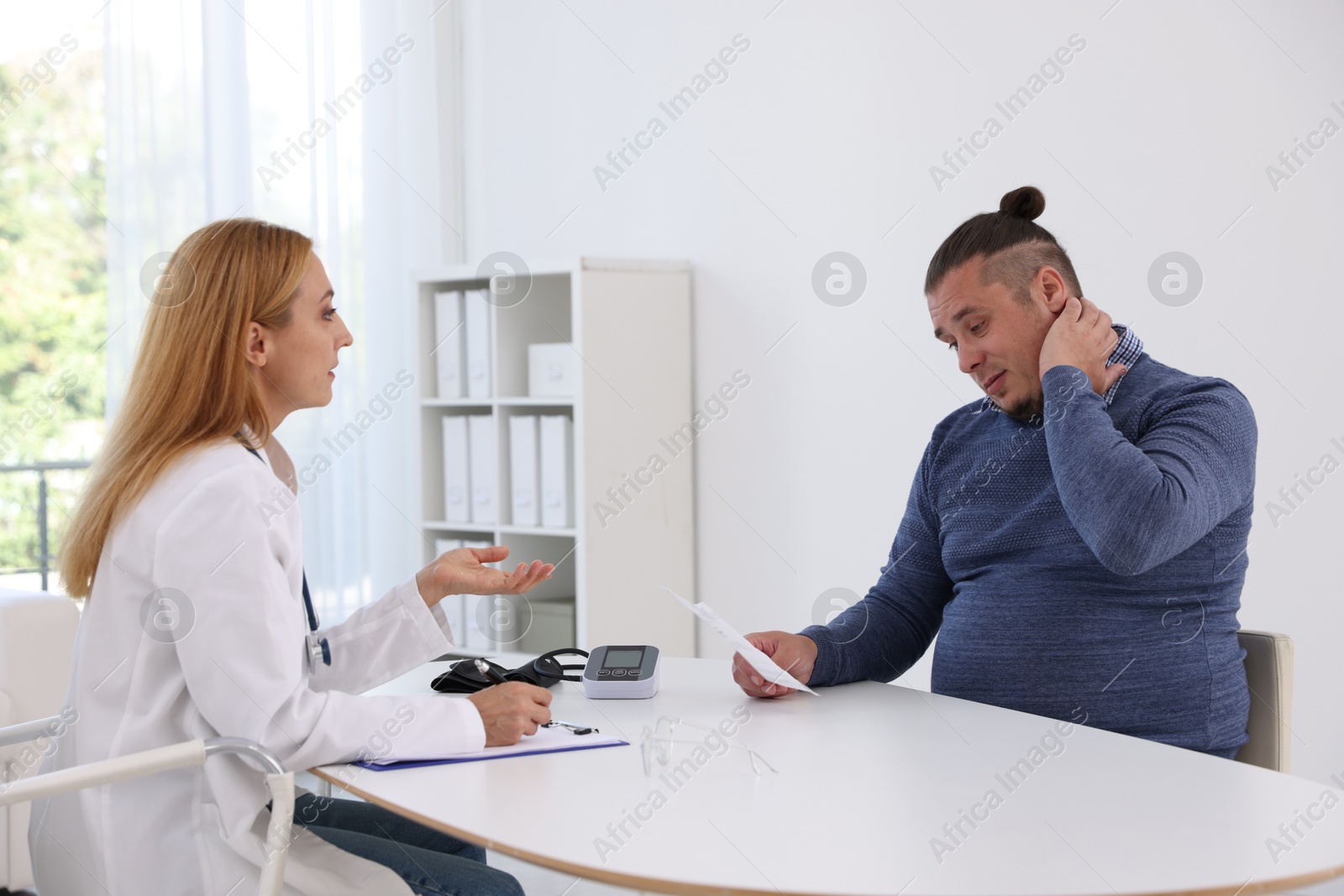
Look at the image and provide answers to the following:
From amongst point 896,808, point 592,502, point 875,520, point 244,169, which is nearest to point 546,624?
point 592,502

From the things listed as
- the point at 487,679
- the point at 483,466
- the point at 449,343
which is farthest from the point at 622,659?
the point at 449,343

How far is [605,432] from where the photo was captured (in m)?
3.62

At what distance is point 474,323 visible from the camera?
3.84m

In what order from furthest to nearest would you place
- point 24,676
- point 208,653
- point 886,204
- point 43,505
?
point 43,505
point 886,204
point 24,676
point 208,653

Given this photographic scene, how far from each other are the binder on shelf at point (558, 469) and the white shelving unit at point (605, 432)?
4 centimetres

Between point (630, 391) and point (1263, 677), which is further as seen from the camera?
point (630, 391)

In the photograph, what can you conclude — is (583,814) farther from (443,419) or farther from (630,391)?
(443,419)

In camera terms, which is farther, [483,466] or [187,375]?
[483,466]

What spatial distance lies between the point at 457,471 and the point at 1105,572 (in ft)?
8.47

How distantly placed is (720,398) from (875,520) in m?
0.68

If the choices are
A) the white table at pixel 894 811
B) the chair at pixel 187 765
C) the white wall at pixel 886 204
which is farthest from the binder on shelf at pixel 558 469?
the chair at pixel 187 765

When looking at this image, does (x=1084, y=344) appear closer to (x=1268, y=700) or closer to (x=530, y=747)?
(x=1268, y=700)

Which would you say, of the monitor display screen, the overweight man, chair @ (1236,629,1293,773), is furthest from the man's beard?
the monitor display screen

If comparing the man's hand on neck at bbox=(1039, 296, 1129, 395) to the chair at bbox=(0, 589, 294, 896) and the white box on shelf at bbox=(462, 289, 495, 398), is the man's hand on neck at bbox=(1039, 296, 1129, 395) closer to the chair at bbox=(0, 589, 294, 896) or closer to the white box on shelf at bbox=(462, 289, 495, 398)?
the chair at bbox=(0, 589, 294, 896)
